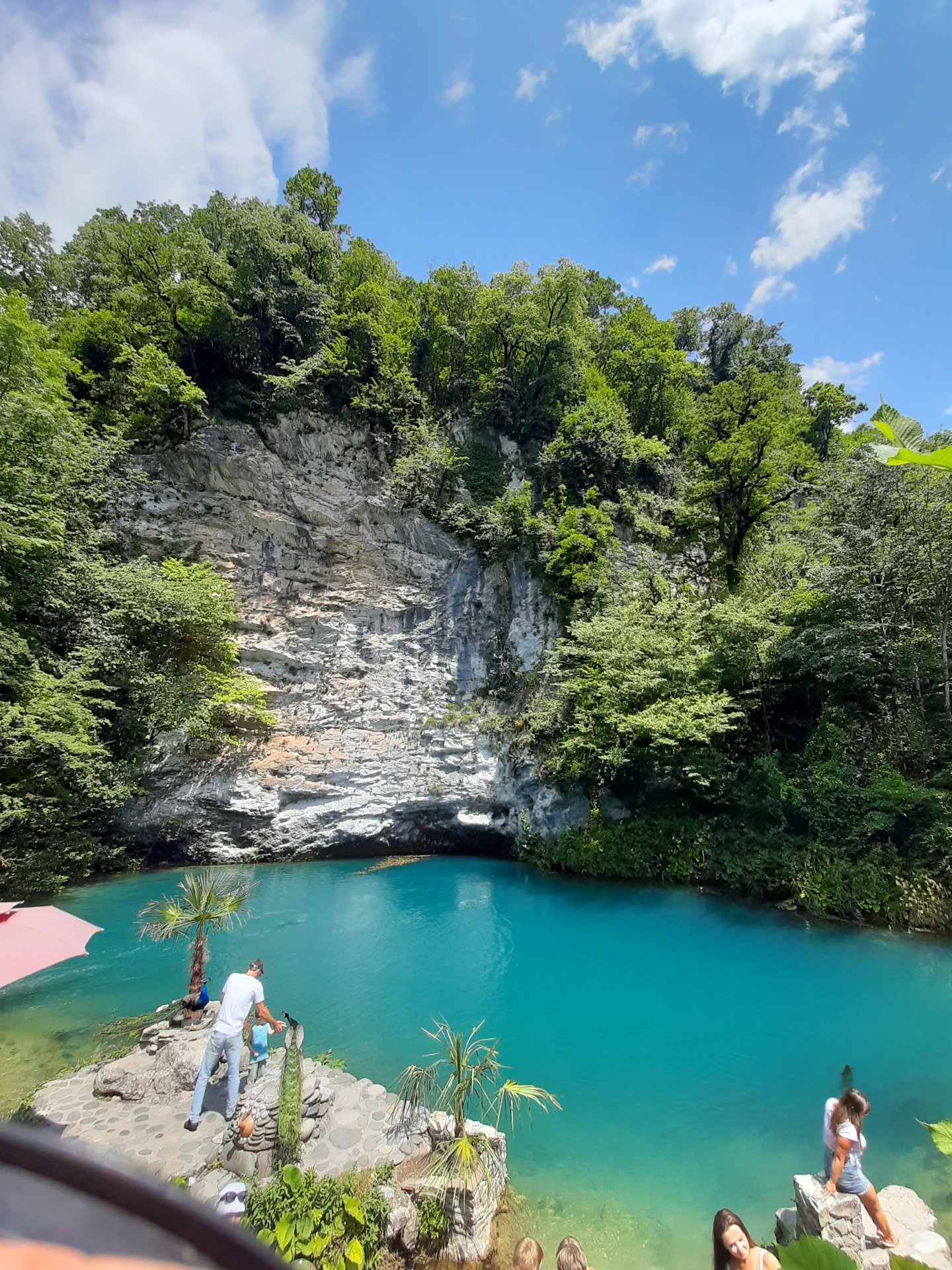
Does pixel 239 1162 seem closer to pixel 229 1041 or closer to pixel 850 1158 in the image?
pixel 229 1041

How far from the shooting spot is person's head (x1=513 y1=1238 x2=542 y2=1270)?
3.49 metres

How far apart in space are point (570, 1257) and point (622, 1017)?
404cm

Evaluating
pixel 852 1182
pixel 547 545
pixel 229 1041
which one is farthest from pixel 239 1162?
pixel 547 545

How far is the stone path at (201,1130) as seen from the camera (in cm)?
425

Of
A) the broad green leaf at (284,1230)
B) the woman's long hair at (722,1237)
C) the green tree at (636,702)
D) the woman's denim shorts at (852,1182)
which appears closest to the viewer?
the woman's long hair at (722,1237)

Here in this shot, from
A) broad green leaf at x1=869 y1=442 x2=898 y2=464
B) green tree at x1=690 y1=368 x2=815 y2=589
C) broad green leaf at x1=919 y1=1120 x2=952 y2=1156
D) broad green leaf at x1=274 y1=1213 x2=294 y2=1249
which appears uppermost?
green tree at x1=690 y1=368 x2=815 y2=589

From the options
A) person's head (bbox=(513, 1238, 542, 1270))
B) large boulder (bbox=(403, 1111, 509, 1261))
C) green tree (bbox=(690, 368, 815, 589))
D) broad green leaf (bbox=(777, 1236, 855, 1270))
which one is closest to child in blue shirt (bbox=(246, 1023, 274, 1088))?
large boulder (bbox=(403, 1111, 509, 1261))

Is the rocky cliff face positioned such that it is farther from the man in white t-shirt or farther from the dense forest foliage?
the man in white t-shirt

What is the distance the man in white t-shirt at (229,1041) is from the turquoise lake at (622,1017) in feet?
5.35

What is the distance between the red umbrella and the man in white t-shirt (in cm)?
154

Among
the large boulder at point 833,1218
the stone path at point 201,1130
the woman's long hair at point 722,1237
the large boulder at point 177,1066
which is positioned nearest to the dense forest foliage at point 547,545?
the large boulder at point 833,1218

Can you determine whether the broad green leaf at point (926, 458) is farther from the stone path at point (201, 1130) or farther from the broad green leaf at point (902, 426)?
the stone path at point (201, 1130)

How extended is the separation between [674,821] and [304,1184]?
963cm

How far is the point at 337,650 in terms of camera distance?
1645cm
